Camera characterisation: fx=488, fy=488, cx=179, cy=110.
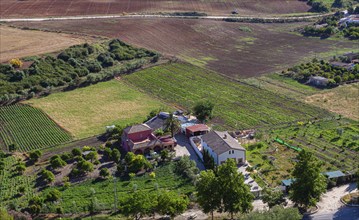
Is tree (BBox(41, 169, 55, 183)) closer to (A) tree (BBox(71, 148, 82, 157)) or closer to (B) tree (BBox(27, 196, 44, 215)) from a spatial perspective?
(B) tree (BBox(27, 196, 44, 215))

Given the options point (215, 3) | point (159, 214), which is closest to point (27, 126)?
point (159, 214)

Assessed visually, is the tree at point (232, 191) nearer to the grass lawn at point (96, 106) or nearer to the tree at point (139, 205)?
the tree at point (139, 205)

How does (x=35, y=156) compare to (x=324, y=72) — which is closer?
(x=35, y=156)

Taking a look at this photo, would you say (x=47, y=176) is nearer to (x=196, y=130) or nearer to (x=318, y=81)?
(x=196, y=130)

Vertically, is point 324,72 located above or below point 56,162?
above

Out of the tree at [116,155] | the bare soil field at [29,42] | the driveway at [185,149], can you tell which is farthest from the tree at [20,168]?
the bare soil field at [29,42]

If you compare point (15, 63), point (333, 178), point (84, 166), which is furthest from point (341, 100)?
point (15, 63)
